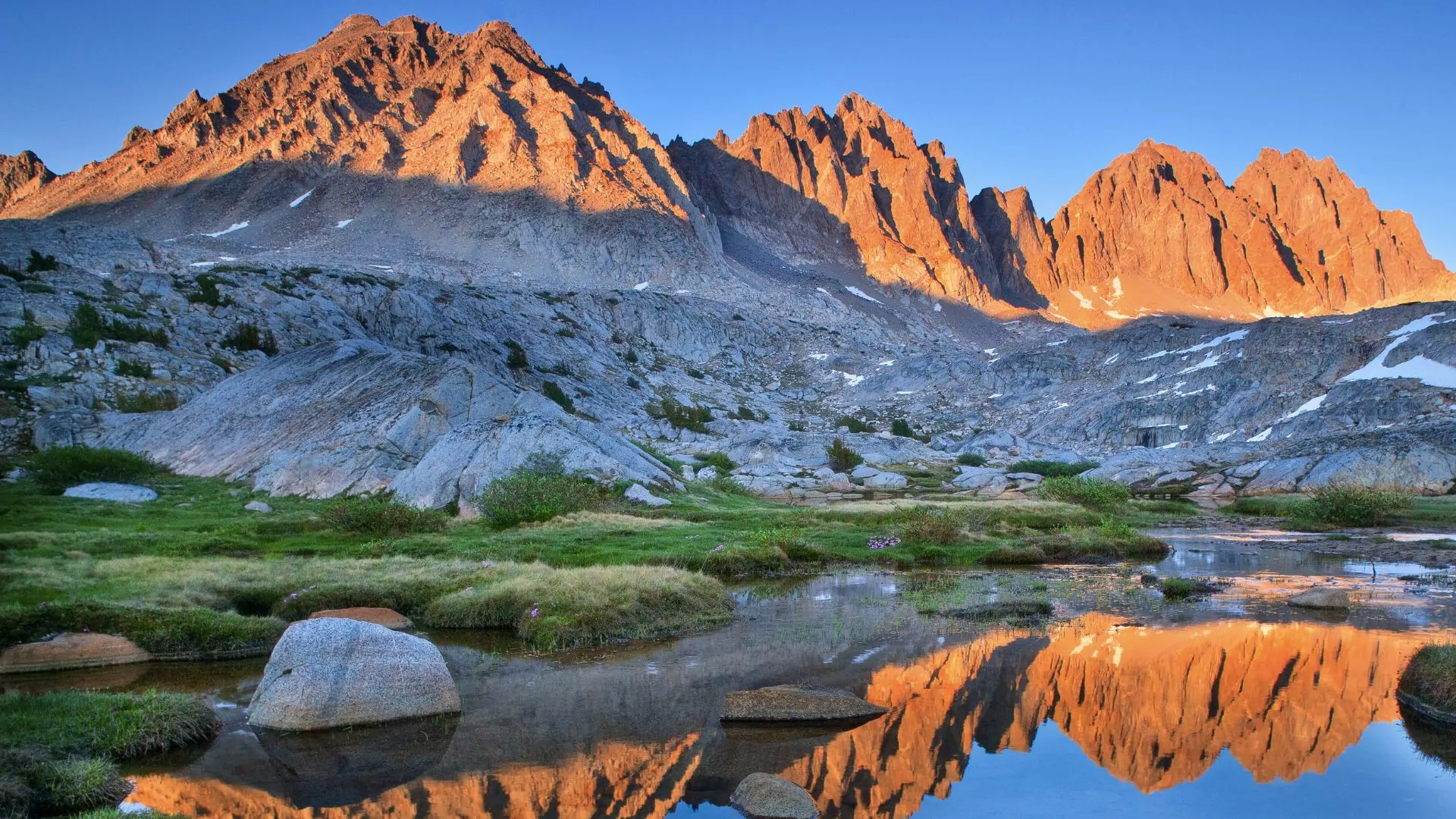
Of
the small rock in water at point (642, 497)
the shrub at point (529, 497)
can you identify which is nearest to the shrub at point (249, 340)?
the shrub at point (529, 497)

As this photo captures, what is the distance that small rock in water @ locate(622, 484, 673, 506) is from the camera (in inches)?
1900

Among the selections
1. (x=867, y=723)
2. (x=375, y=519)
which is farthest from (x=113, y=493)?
(x=867, y=723)

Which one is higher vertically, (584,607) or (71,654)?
(584,607)

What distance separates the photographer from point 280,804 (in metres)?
12.1

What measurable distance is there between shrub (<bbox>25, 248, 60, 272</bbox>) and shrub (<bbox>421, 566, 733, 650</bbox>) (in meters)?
84.8

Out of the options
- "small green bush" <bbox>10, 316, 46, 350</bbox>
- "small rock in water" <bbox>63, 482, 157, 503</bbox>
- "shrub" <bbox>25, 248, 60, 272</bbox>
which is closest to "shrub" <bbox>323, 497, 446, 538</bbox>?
"small rock in water" <bbox>63, 482, 157, 503</bbox>

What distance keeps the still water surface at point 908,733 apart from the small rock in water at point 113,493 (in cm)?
2947

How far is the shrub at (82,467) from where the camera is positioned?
147ft

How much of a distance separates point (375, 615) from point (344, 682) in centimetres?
807

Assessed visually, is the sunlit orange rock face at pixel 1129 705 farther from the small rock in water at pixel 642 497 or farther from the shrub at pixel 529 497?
the small rock in water at pixel 642 497

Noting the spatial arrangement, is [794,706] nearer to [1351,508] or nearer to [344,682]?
[344,682]

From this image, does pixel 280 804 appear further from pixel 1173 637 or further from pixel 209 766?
pixel 1173 637

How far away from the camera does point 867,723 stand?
15367mm

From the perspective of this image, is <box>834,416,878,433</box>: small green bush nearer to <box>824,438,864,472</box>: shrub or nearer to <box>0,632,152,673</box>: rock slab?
<box>824,438,864,472</box>: shrub
